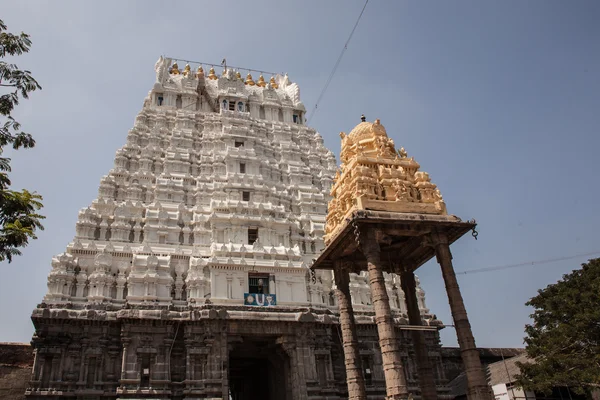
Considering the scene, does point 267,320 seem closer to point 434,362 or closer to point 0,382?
point 434,362

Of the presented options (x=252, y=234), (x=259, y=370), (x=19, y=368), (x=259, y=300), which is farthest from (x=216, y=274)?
(x=19, y=368)

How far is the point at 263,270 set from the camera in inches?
1282

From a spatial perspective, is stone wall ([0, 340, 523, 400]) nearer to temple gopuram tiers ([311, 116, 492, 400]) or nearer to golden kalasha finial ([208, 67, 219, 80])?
temple gopuram tiers ([311, 116, 492, 400])

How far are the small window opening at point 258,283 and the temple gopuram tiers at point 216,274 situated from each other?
71 mm

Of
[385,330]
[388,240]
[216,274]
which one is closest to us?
[385,330]

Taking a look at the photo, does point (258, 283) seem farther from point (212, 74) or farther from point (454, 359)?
point (212, 74)

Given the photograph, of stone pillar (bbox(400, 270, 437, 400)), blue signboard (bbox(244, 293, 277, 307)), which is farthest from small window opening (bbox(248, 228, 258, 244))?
stone pillar (bbox(400, 270, 437, 400))

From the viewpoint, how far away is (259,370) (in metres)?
37.1

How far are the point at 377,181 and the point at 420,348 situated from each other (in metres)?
7.02

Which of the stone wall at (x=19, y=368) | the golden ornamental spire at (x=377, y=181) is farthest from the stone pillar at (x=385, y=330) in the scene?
the stone wall at (x=19, y=368)

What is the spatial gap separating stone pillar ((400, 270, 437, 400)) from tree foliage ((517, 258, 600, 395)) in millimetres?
8033

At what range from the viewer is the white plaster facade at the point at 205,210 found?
30828mm

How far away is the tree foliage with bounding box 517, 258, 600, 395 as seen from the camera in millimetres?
23094

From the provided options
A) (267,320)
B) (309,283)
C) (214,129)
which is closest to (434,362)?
(309,283)
